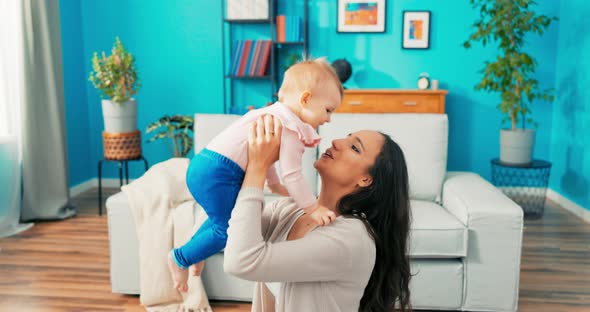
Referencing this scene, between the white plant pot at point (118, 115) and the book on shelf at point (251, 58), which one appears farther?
the book on shelf at point (251, 58)

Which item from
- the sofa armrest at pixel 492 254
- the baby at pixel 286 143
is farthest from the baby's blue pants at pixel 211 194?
the sofa armrest at pixel 492 254

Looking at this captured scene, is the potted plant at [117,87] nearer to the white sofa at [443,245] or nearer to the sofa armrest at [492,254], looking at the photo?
the white sofa at [443,245]

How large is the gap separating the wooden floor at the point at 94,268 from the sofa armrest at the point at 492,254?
251 mm

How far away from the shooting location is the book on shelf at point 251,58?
15.6 ft

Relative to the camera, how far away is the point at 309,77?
4.42 feet

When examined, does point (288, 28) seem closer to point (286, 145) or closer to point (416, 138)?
point (416, 138)

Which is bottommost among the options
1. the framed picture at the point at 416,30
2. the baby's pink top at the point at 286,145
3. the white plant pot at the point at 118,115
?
the white plant pot at the point at 118,115

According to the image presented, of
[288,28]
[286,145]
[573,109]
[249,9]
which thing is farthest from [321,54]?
[286,145]

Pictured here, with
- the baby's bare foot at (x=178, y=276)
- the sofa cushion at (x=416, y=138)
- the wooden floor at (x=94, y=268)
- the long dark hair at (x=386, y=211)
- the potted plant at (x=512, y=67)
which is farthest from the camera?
the potted plant at (x=512, y=67)

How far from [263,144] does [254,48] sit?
3.79 metres

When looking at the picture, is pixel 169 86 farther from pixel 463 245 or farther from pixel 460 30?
pixel 463 245

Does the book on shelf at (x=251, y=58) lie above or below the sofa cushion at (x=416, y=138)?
above

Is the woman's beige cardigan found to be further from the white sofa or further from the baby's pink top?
the white sofa

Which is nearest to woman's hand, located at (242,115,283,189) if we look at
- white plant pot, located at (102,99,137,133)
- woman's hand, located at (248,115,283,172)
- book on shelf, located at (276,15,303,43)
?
woman's hand, located at (248,115,283,172)
